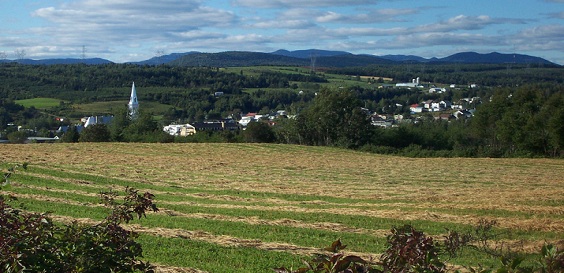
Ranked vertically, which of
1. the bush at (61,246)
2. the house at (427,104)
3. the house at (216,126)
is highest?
the bush at (61,246)

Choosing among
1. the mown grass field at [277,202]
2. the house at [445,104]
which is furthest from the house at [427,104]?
the mown grass field at [277,202]

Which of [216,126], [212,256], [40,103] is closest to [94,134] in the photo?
[216,126]

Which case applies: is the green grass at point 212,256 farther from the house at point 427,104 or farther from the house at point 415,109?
the house at point 427,104

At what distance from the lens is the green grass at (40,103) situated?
100113 mm

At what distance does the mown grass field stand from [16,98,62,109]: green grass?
6658 cm

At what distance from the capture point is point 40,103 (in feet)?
338

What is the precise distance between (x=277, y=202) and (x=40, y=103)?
3688 inches

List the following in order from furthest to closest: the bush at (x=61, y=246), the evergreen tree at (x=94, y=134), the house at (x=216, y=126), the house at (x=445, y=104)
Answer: the house at (x=445, y=104) < the house at (x=216, y=126) < the evergreen tree at (x=94, y=134) < the bush at (x=61, y=246)

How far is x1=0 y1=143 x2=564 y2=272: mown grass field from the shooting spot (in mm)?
11734

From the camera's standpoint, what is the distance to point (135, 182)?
2422 centimetres

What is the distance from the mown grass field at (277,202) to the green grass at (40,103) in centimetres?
6658

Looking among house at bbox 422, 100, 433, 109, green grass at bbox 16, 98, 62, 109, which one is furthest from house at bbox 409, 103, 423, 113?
green grass at bbox 16, 98, 62, 109

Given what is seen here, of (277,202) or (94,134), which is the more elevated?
(277,202)

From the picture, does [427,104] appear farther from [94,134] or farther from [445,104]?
[94,134]
